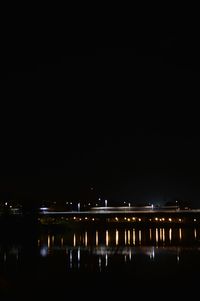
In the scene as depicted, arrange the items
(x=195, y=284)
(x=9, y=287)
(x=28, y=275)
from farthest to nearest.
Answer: (x=28, y=275)
(x=195, y=284)
(x=9, y=287)

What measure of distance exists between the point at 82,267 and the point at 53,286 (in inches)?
299

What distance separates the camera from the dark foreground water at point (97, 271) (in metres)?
24.8

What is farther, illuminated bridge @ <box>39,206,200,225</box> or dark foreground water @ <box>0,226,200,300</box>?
illuminated bridge @ <box>39,206,200,225</box>

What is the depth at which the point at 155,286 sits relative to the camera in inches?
1018

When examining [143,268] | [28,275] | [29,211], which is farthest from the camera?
[29,211]

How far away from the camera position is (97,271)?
3166 cm

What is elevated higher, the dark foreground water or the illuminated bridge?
the illuminated bridge

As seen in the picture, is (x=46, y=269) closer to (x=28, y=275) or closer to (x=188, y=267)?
(x=28, y=275)

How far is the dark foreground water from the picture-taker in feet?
81.3

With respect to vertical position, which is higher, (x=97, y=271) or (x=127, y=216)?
(x=127, y=216)

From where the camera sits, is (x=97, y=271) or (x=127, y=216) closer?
(x=97, y=271)

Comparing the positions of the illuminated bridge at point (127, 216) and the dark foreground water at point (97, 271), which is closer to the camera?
the dark foreground water at point (97, 271)

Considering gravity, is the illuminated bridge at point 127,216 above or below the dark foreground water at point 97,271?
above

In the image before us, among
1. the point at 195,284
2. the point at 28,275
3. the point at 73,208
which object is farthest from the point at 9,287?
the point at 73,208
